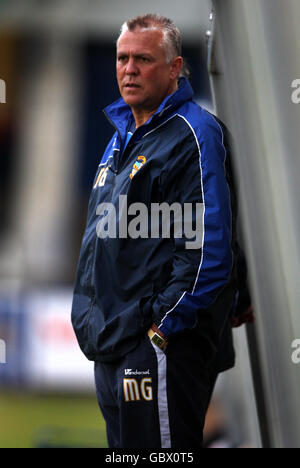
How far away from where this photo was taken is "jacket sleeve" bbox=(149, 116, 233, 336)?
176 centimetres

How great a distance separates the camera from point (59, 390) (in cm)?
738

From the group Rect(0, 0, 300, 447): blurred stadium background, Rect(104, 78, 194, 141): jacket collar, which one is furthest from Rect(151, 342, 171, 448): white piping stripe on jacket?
Rect(0, 0, 300, 447): blurred stadium background

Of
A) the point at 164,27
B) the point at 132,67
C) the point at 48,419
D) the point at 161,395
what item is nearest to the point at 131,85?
the point at 132,67

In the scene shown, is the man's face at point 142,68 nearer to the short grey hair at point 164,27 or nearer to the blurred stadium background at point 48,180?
the short grey hair at point 164,27

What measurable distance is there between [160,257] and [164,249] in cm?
2

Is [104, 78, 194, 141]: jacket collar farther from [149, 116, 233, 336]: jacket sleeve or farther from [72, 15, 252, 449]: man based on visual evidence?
[149, 116, 233, 336]: jacket sleeve

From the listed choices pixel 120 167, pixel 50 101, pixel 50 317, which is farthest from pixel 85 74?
pixel 120 167

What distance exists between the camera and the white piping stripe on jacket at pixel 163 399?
178 cm

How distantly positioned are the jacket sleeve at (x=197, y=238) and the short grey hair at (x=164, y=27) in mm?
220

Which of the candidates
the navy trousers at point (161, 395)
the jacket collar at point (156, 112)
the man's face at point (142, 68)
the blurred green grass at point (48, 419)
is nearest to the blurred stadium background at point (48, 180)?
the blurred green grass at point (48, 419)

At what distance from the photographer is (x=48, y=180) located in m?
9.59

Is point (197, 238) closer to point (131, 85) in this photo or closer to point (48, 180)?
point (131, 85)

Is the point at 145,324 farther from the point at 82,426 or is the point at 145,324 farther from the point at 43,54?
the point at 43,54

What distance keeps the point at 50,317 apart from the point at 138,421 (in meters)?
5.50
